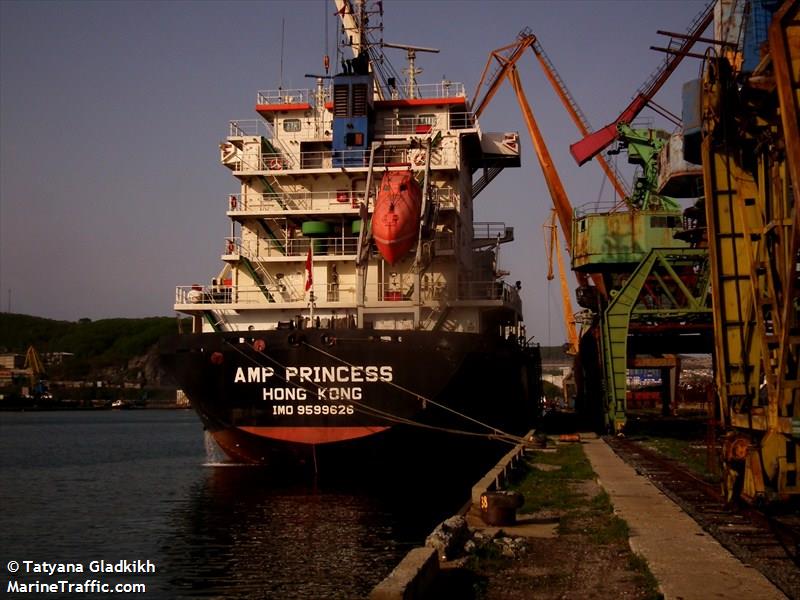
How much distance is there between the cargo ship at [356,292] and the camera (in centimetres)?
2242

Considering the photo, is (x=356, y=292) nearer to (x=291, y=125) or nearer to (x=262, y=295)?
(x=262, y=295)

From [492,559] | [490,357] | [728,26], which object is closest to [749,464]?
[492,559]

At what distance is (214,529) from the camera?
17062 millimetres

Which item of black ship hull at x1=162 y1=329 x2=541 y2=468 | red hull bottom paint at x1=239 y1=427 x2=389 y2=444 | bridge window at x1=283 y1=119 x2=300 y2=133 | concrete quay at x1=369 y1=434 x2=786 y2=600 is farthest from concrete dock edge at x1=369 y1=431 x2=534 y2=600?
bridge window at x1=283 y1=119 x2=300 y2=133

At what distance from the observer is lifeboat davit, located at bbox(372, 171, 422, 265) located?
920 inches

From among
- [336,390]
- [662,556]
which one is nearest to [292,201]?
[336,390]

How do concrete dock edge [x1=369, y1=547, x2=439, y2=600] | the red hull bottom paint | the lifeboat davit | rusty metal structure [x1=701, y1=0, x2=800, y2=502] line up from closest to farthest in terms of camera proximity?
concrete dock edge [x1=369, y1=547, x2=439, y2=600] < rusty metal structure [x1=701, y1=0, x2=800, y2=502] < the red hull bottom paint < the lifeboat davit

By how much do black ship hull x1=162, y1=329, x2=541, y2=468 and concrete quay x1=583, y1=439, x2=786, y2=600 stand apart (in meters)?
7.26

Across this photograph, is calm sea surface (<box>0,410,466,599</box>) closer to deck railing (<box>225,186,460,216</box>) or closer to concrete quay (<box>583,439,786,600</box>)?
concrete quay (<box>583,439,786,600</box>)

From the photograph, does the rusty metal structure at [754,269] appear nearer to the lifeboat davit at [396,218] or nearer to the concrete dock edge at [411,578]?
the concrete dock edge at [411,578]

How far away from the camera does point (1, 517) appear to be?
1894 cm

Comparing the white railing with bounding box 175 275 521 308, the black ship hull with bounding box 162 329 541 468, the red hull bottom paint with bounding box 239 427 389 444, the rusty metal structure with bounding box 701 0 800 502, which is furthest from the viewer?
the white railing with bounding box 175 275 521 308

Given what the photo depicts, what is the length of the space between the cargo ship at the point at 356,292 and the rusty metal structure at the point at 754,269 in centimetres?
1041

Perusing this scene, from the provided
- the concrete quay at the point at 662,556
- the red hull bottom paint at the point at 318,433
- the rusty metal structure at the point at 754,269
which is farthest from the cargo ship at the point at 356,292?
the rusty metal structure at the point at 754,269
